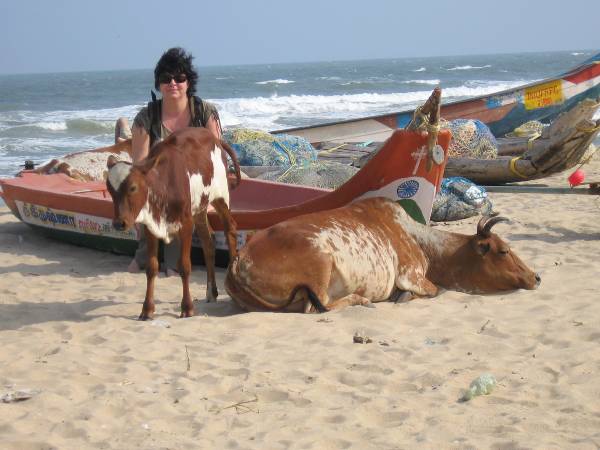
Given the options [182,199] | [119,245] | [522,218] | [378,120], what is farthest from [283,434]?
[378,120]

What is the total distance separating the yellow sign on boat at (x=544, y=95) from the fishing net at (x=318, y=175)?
8995 mm

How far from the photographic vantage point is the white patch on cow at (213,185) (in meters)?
5.97

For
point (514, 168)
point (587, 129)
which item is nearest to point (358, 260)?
point (587, 129)

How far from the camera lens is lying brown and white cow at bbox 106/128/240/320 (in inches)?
210

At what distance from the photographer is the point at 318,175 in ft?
34.0

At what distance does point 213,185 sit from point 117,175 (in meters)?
1.07

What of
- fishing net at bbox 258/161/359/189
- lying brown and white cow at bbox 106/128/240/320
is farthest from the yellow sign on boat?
lying brown and white cow at bbox 106/128/240/320

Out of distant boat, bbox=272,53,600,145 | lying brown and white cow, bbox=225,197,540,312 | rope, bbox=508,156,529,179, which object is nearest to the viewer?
lying brown and white cow, bbox=225,197,540,312

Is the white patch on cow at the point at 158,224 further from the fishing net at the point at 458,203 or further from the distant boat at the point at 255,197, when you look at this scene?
the fishing net at the point at 458,203

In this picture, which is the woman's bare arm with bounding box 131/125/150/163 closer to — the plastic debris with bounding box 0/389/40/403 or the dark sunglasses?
the dark sunglasses

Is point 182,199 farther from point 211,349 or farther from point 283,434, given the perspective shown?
point 283,434

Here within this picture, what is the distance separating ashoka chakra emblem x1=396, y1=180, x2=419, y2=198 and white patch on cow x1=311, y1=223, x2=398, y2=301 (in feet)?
2.36

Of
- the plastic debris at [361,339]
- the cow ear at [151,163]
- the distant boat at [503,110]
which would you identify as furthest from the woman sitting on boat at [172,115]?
the distant boat at [503,110]

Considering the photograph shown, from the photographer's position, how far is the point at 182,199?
5.77m
